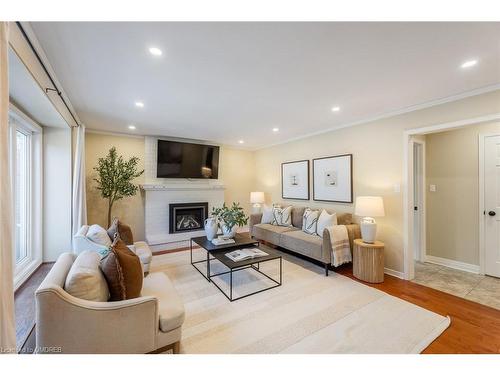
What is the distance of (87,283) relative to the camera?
1.36 metres

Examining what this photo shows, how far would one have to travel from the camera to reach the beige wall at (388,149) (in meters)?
2.56

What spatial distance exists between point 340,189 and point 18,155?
494cm

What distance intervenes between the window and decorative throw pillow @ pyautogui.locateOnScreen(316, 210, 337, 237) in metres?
4.21

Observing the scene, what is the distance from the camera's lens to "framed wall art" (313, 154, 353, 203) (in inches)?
150

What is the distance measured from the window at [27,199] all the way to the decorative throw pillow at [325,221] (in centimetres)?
421

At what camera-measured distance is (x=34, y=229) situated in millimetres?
3330

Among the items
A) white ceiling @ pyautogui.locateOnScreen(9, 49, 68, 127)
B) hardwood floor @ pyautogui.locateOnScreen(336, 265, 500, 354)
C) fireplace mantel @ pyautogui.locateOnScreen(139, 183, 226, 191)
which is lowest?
hardwood floor @ pyautogui.locateOnScreen(336, 265, 500, 354)

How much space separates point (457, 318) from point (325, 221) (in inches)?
71.0

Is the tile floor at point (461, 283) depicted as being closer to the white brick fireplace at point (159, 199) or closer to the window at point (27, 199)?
the white brick fireplace at point (159, 199)

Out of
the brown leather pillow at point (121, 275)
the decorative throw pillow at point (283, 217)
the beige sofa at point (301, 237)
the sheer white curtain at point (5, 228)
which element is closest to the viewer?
the sheer white curtain at point (5, 228)

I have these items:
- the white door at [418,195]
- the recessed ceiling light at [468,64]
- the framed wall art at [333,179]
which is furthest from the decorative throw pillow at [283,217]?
the recessed ceiling light at [468,64]

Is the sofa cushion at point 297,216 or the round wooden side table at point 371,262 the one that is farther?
the sofa cushion at point 297,216

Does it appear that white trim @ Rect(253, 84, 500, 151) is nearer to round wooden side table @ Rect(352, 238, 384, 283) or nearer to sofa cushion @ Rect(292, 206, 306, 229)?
sofa cushion @ Rect(292, 206, 306, 229)

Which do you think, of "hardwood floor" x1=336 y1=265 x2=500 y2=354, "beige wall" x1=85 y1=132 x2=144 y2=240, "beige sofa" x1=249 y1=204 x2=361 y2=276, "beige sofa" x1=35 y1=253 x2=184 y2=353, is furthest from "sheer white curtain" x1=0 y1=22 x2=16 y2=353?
"beige wall" x1=85 y1=132 x2=144 y2=240
